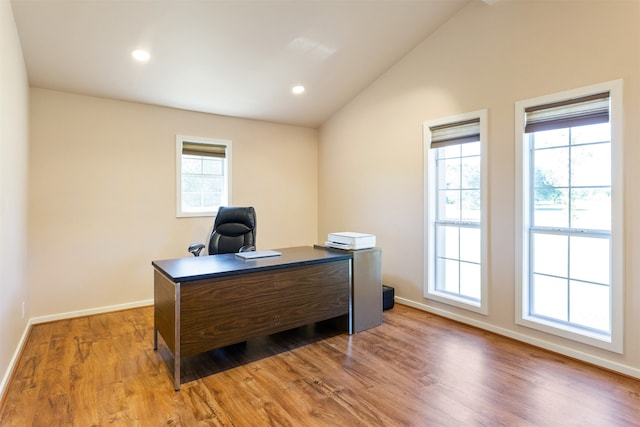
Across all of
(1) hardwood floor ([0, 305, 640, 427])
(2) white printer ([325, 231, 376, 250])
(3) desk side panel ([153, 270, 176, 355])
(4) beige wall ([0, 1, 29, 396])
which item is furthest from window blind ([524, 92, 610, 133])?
(4) beige wall ([0, 1, 29, 396])

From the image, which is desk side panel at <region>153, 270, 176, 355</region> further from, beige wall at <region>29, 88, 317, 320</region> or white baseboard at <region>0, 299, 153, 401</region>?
beige wall at <region>29, 88, 317, 320</region>

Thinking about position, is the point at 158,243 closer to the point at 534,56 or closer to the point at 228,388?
the point at 228,388

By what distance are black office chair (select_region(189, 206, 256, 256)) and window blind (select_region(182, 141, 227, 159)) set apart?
1.02 meters

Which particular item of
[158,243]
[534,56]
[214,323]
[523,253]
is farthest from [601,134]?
[158,243]

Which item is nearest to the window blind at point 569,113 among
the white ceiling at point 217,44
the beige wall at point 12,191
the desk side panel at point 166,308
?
the white ceiling at point 217,44

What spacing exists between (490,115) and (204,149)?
10.9 feet

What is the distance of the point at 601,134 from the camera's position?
2.62 metres

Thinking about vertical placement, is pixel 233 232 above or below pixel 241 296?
above

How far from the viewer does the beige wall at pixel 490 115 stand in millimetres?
2436

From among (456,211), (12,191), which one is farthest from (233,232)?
(456,211)

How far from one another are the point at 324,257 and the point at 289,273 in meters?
0.37

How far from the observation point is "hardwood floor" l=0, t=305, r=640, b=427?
2.00 m

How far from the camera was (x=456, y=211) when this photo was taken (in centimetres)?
370

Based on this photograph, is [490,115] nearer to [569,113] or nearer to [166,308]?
[569,113]
